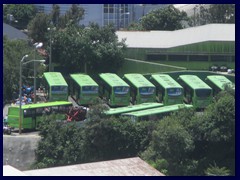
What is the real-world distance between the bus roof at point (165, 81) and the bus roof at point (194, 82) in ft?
0.56

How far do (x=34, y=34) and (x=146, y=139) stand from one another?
6.33 metres

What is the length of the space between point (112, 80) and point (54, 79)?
835mm

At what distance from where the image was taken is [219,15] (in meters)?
14.9

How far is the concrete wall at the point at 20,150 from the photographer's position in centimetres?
634

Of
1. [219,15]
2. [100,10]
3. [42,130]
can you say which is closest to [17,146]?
[42,130]

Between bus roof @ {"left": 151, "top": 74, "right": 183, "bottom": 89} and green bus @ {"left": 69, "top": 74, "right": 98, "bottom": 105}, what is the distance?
37.7 inches

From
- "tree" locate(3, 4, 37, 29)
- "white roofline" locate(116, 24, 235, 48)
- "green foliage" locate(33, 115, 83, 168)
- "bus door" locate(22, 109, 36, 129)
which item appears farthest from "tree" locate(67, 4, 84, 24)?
"green foliage" locate(33, 115, 83, 168)

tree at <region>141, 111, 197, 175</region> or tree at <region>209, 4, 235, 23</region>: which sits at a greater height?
tree at <region>209, 4, 235, 23</region>

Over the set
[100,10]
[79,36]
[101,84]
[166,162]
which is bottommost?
[166,162]

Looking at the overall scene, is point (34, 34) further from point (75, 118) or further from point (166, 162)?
→ point (166, 162)

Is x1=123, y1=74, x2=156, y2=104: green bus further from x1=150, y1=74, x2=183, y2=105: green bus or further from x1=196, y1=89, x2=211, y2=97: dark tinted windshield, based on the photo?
x1=196, y1=89, x2=211, y2=97: dark tinted windshield

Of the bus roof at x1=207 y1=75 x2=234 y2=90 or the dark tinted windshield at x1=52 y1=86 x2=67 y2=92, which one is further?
the bus roof at x1=207 y1=75 x2=234 y2=90

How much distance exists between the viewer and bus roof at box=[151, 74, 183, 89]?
8.79 metres

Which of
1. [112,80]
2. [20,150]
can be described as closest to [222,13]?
[112,80]
